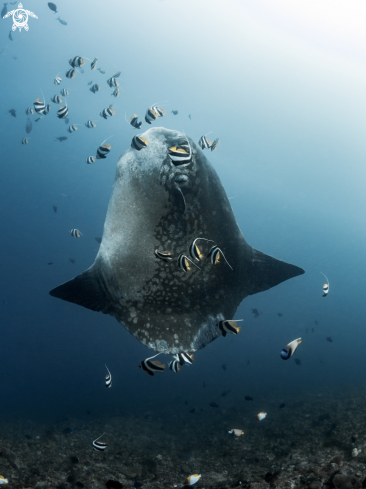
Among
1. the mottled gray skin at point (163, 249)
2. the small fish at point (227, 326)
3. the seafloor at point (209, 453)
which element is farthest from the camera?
the seafloor at point (209, 453)

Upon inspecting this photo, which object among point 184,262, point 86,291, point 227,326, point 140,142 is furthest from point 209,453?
point 140,142

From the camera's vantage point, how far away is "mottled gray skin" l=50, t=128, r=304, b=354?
2.19m

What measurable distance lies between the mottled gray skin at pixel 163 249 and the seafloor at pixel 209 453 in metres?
2.75

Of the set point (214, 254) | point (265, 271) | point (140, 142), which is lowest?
point (265, 271)

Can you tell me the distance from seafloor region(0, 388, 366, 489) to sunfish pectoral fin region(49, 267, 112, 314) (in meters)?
3.44

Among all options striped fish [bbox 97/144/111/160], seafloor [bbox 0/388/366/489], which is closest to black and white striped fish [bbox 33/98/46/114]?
striped fish [bbox 97/144/111/160]

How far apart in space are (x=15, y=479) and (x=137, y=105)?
545 ft

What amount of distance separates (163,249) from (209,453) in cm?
1234

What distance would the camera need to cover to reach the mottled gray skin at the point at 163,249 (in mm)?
2186

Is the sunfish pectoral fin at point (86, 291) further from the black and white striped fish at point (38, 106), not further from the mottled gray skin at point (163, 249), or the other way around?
the black and white striped fish at point (38, 106)

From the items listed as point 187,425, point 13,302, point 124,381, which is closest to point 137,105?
point 13,302

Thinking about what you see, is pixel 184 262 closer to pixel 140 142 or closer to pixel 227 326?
pixel 227 326

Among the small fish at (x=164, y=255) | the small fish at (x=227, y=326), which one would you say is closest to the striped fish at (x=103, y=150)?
the small fish at (x=164, y=255)

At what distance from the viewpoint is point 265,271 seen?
300 centimetres
